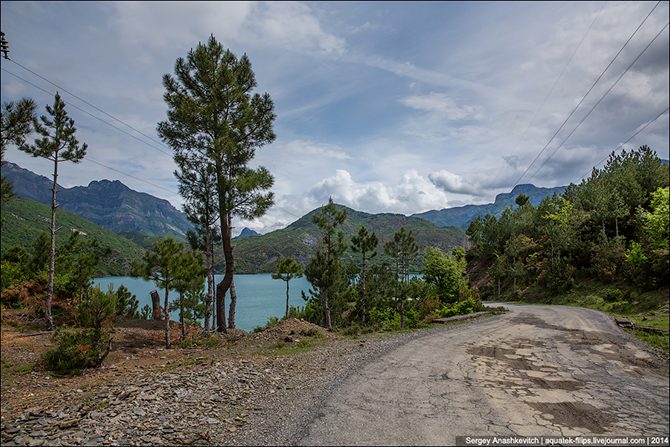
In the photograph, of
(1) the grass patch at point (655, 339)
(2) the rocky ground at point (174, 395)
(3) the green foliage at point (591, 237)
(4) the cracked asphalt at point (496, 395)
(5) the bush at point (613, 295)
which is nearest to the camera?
(4) the cracked asphalt at point (496, 395)

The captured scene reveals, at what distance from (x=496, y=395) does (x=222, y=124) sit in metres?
15.8

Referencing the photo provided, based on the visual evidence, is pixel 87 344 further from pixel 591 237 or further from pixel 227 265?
pixel 591 237

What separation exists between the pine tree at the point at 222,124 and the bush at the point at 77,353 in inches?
258

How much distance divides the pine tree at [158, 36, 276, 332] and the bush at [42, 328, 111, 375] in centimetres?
656

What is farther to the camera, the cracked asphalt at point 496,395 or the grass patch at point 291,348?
the grass patch at point 291,348

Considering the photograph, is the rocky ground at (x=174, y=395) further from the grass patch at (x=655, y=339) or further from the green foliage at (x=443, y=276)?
the green foliage at (x=443, y=276)

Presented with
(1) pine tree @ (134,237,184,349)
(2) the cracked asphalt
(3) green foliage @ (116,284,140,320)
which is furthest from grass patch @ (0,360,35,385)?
(3) green foliage @ (116,284,140,320)

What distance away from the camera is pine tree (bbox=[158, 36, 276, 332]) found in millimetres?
17000

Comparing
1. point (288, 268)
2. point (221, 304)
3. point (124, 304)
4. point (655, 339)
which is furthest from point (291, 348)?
point (124, 304)

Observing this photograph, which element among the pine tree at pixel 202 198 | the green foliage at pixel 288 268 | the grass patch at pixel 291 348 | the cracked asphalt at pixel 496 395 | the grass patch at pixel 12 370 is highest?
the pine tree at pixel 202 198

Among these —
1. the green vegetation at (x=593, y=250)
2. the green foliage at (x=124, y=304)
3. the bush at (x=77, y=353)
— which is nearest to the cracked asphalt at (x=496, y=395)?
the bush at (x=77, y=353)

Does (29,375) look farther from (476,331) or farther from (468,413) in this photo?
(476,331)

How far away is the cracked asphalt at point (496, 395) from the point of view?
5.51 meters

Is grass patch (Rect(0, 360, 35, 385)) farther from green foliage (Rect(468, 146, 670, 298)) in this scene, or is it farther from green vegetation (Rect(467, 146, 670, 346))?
green foliage (Rect(468, 146, 670, 298))
